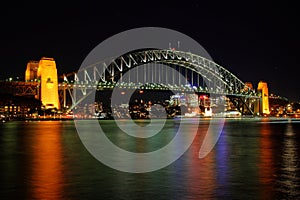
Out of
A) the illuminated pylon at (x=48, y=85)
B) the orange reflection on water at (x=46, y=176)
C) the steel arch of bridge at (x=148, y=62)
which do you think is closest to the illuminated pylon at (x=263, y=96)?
the steel arch of bridge at (x=148, y=62)

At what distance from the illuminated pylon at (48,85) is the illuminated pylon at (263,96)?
154ft

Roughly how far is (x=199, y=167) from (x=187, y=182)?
218 centimetres

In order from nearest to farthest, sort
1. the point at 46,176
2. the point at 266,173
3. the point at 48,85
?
1. the point at 46,176
2. the point at 266,173
3. the point at 48,85

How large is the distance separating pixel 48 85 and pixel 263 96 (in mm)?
49958

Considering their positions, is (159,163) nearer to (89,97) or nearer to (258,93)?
(89,97)

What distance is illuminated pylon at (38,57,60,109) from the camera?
201 ft

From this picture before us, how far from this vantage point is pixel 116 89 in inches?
2616

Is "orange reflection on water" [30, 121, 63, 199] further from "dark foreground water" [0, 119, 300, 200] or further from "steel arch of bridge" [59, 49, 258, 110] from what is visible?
"steel arch of bridge" [59, 49, 258, 110]

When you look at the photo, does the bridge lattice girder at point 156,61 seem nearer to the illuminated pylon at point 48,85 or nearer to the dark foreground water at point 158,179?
the illuminated pylon at point 48,85

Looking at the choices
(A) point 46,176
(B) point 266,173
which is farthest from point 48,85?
(B) point 266,173

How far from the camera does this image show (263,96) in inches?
3797

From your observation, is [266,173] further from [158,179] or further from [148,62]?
[148,62]

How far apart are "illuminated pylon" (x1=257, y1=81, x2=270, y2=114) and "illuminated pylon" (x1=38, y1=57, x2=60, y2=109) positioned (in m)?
46.9

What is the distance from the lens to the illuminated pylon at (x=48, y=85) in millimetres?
61250
